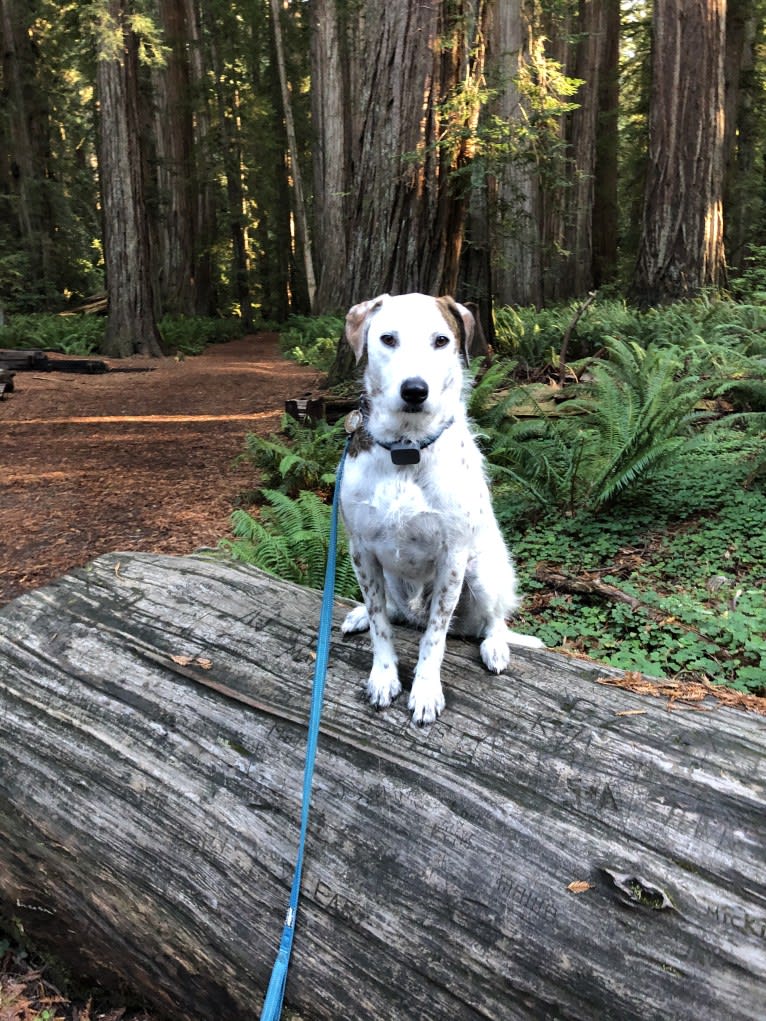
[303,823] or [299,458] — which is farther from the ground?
[299,458]

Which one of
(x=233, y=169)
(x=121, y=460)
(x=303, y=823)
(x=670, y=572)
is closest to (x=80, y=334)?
(x=121, y=460)

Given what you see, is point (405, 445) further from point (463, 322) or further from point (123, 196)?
point (123, 196)

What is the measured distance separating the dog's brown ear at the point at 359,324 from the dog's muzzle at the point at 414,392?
43 centimetres

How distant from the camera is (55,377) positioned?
13.4 meters

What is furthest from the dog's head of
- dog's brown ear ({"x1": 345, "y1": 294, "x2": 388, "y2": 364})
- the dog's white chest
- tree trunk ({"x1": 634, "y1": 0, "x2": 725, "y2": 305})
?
tree trunk ({"x1": 634, "y1": 0, "x2": 725, "y2": 305})

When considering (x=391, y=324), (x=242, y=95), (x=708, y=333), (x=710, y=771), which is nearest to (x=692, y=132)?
(x=708, y=333)

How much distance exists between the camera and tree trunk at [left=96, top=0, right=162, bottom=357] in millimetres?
14859

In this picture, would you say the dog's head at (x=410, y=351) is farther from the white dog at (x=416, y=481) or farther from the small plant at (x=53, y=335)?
the small plant at (x=53, y=335)

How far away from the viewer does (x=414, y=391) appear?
92.2 inches

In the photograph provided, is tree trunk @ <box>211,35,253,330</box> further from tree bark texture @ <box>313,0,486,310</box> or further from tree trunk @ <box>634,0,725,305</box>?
tree bark texture @ <box>313,0,486,310</box>

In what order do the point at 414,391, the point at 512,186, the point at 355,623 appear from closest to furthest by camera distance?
the point at 414,391, the point at 355,623, the point at 512,186

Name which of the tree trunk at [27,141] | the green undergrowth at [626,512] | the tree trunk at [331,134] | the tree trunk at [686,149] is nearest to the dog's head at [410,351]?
the green undergrowth at [626,512]

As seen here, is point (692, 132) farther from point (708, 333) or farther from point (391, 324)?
point (391, 324)

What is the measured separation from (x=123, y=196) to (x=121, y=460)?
34.6 feet
